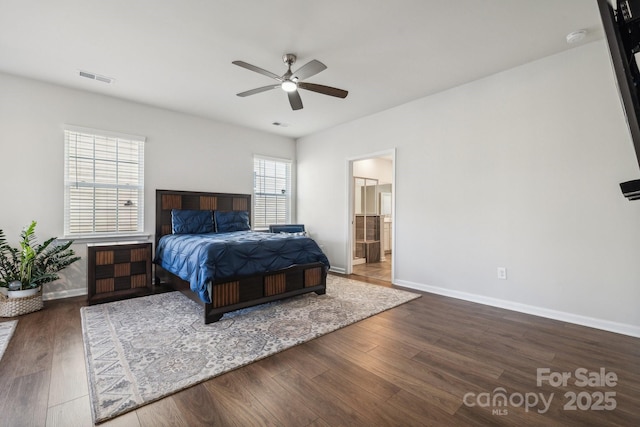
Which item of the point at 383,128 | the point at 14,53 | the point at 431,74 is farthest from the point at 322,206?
the point at 14,53

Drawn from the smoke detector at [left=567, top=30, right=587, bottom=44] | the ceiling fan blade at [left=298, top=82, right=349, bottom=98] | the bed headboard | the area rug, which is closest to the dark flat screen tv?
the ceiling fan blade at [left=298, top=82, right=349, bottom=98]

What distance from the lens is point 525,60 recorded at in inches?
125

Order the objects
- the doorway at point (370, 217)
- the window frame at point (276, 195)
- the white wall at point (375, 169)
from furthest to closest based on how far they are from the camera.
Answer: the white wall at point (375, 169), the doorway at point (370, 217), the window frame at point (276, 195)

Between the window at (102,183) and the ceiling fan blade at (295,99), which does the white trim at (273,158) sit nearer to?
the window at (102,183)

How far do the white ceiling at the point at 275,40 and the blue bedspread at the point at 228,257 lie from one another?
79.9 inches

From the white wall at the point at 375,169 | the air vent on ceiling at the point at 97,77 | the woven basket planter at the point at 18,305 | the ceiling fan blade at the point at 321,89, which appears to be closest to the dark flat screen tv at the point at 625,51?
the ceiling fan blade at the point at 321,89

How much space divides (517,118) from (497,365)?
8.83ft

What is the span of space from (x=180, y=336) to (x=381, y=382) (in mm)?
1812

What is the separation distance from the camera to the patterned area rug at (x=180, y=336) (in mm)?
1882

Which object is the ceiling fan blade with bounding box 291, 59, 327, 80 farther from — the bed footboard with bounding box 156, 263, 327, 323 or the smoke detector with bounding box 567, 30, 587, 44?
the smoke detector with bounding box 567, 30, 587, 44

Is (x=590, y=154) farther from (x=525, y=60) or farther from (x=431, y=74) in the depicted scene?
(x=431, y=74)

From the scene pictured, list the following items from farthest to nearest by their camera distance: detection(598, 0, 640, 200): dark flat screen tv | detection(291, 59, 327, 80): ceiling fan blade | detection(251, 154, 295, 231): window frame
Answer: detection(251, 154, 295, 231): window frame → detection(291, 59, 327, 80): ceiling fan blade → detection(598, 0, 640, 200): dark flat screen tv

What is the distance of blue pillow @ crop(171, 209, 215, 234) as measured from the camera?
445 centimetres

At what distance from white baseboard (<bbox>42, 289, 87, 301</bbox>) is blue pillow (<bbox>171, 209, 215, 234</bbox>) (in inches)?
54.6
